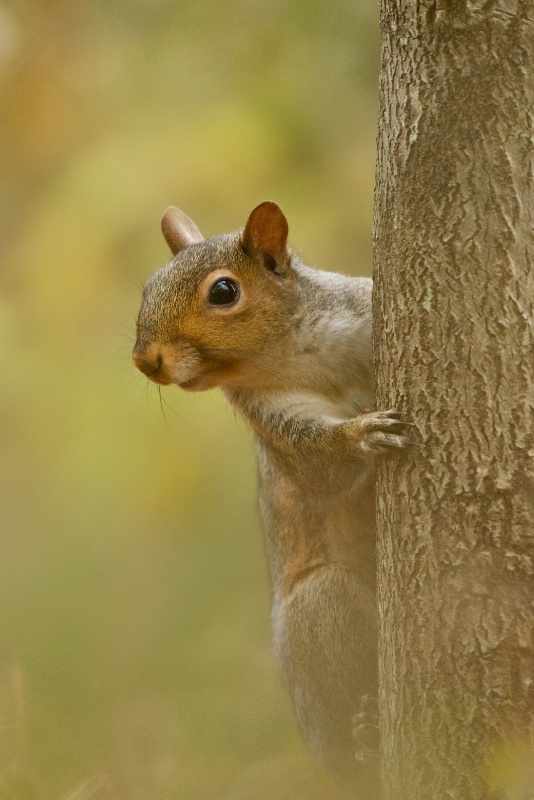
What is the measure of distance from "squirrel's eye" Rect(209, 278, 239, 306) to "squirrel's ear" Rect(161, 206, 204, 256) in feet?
1.45

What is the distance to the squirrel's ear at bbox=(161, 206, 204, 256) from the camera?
11.9 ft

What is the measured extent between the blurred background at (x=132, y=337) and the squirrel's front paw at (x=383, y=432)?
3.88ft

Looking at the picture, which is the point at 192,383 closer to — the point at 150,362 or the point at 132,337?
the point at 150,362

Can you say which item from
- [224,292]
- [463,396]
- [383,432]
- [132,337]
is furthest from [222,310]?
[463,396]

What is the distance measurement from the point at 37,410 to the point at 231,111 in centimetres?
144

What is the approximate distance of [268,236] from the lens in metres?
3.22

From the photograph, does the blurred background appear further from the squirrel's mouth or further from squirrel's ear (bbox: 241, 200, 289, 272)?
squirrel's ear (bbox: 241, 200, 289, 272)

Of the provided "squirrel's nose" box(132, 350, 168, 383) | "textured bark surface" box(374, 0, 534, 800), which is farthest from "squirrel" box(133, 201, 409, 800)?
"textured bark surface" box(374, 0, 534, 800)

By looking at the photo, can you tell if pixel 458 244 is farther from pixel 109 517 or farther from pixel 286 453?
pixel 109 517

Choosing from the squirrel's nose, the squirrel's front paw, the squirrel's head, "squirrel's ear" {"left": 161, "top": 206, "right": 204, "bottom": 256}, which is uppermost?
"squirrel's ear" {"left": 161, "top": 206, "right": 204, "bottom": 256}

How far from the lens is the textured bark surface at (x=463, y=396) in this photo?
6.92 ft

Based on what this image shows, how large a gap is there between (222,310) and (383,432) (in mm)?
973

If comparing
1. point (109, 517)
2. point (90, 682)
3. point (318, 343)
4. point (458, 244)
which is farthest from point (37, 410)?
point (458, 244)

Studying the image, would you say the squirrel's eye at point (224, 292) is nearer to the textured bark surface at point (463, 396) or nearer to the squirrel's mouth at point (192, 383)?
the squirrel's mouth at point (192, 383)
